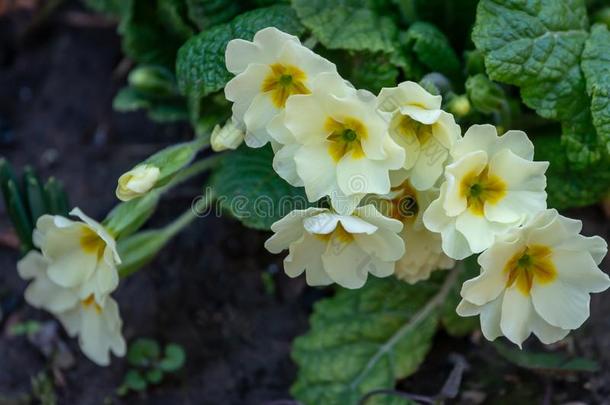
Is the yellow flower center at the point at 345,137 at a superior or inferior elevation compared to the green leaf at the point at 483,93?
superior

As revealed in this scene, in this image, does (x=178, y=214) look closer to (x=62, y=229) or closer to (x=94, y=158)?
(x=94, y=158)

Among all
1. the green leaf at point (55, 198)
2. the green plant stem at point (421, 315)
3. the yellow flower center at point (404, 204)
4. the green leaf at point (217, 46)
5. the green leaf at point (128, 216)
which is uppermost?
the green leaf at point (217, 46)

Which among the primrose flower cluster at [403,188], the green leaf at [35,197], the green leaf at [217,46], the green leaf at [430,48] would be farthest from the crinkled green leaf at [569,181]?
the green leaf at [35,197]

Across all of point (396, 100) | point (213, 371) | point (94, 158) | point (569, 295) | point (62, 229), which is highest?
point (396, 100)

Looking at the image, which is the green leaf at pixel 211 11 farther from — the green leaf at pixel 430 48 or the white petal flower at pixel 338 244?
the white petal flower at pixel 338 244

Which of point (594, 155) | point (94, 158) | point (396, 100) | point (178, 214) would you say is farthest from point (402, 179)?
point (94, 158)

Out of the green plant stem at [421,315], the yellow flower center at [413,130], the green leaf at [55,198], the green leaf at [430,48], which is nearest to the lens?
the yellow flower center at [413,130]

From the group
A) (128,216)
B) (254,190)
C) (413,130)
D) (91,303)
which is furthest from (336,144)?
(91,303)
